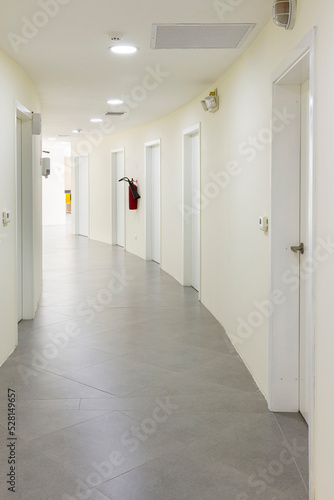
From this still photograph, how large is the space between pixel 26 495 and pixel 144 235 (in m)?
7.61

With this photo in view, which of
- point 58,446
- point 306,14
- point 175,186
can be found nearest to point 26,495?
point 58,446

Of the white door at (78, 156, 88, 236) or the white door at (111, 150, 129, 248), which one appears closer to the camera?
the white door at (111, 150, 129, 248)

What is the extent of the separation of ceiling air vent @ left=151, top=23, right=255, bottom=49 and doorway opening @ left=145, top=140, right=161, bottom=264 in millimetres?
5192

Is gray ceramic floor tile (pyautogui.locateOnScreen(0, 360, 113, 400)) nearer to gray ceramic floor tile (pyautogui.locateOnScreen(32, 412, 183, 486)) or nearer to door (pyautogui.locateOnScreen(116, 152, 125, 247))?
gray ceramic floor tile (pyautogui.locateOnScreen(32, 412, 183, 486))

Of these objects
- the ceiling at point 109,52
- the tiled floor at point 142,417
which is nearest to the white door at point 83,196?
the ceiling at point 109,52

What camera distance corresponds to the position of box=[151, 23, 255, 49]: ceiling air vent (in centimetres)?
368

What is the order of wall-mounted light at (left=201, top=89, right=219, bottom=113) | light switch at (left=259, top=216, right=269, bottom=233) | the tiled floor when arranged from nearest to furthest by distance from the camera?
the tiled floor < light switch at (left=259, top=216, right=269, bottom=233) < wall-mounted light at (left=201, top=89, right=219, bottom=113)

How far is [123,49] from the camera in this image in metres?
4.31

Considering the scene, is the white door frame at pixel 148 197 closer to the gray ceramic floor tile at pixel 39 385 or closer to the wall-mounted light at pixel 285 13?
the gray ceramic floor tile at pixel 39 385

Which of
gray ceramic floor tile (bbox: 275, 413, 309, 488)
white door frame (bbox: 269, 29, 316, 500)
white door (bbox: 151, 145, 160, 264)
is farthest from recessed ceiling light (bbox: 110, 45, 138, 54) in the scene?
white door (bbox: 151, 145, 160, 264)

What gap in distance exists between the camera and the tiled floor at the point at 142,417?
8.32 feet

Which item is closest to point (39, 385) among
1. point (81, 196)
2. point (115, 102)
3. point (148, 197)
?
point (115, 102)

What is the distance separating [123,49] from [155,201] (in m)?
5.37

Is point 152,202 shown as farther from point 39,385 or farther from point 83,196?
point 39,385
